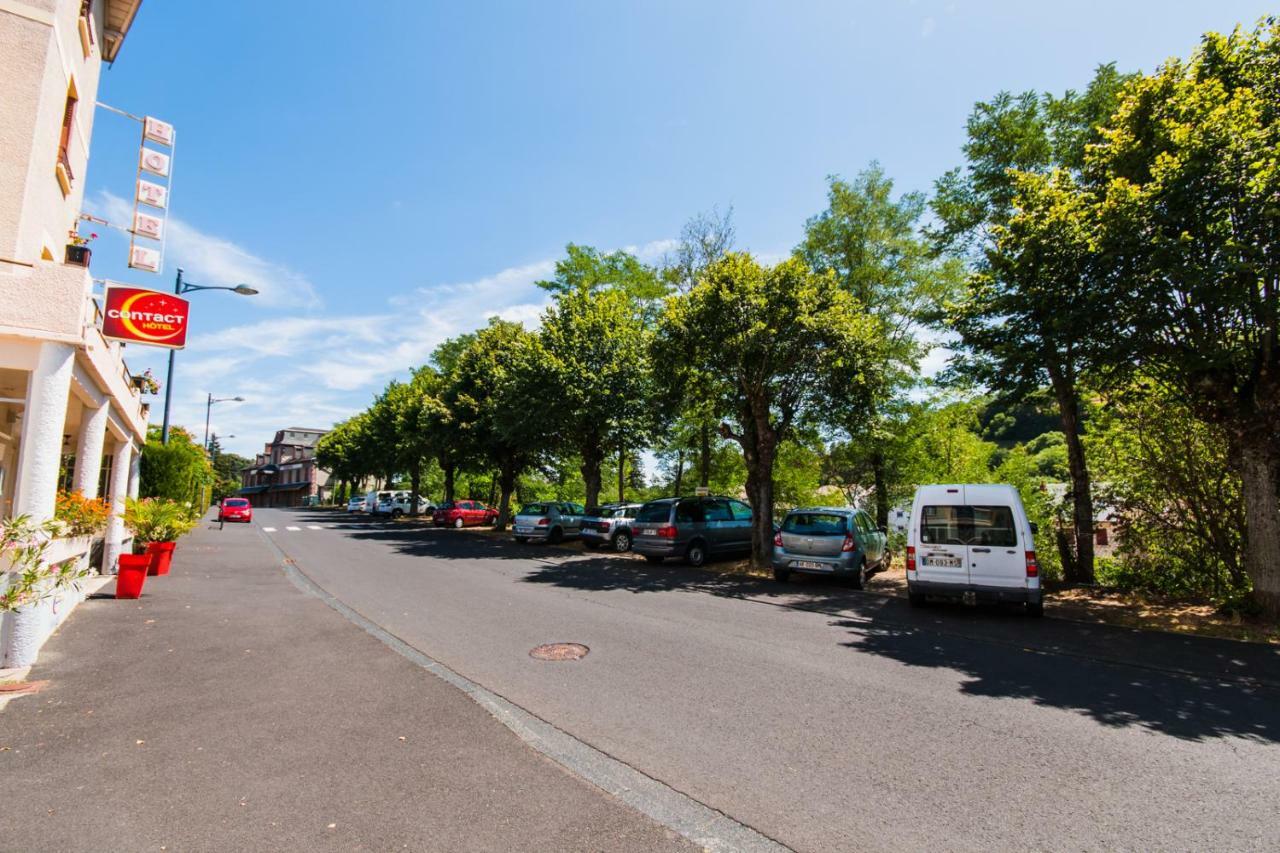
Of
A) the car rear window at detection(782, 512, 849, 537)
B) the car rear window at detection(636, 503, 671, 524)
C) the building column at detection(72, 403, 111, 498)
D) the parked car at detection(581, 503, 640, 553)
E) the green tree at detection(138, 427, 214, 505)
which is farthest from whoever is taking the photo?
the green tree at detection(138, 427, 214, 505)

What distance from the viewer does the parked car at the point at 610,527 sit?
66.4 feet

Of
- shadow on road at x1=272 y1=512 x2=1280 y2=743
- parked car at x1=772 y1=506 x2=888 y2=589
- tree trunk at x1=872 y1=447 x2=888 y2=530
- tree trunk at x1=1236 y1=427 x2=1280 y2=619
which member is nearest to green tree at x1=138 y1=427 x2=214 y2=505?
shadow on road at x1=272 y1=512 x2=1280 y2=743

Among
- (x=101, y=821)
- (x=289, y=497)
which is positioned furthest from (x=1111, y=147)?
(x=289, y=497)

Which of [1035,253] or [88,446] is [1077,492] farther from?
[88,446]

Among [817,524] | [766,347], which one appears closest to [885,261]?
[766,347]

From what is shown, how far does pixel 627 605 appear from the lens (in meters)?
10.1

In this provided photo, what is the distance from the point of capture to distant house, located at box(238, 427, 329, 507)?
86188 millimetres

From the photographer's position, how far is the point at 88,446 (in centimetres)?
898

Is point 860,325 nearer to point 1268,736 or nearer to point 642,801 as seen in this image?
point 1268,736

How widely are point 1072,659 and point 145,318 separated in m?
Answer: 13.9

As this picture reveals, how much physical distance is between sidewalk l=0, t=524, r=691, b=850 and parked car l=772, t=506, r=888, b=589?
8.44 meters

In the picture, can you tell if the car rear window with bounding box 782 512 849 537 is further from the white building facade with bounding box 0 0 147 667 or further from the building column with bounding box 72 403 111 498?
the building column with bounding box 72 403 111 498

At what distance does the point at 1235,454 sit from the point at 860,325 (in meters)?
7.26

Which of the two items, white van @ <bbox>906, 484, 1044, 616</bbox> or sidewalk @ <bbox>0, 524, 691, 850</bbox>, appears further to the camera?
white van @ <bbox>906, 484, 1044, 616</bbox>
